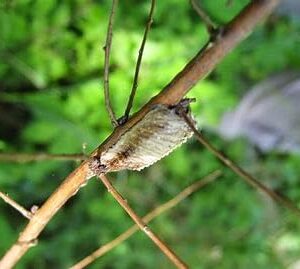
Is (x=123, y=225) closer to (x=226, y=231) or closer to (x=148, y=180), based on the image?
(x=148, y=180)

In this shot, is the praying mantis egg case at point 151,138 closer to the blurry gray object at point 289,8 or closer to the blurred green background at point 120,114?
the blurred green background at point 120,114

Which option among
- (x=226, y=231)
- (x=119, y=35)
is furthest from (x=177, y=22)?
(x=226, y=231)

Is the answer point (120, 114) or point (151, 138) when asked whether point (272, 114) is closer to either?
point (120, 114)

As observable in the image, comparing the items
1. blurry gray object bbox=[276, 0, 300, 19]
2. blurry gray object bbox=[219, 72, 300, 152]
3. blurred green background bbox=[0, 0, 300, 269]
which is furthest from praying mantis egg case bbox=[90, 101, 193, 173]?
blurry gray object bbox=[276, 0, 300, 19]

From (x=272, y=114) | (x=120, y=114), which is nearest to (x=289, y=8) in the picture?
(x=272, y=114)

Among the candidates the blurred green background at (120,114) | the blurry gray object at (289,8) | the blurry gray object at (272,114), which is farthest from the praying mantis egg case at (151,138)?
the blurry gray object at (289,8)

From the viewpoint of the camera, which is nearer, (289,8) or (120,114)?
(120,114)
